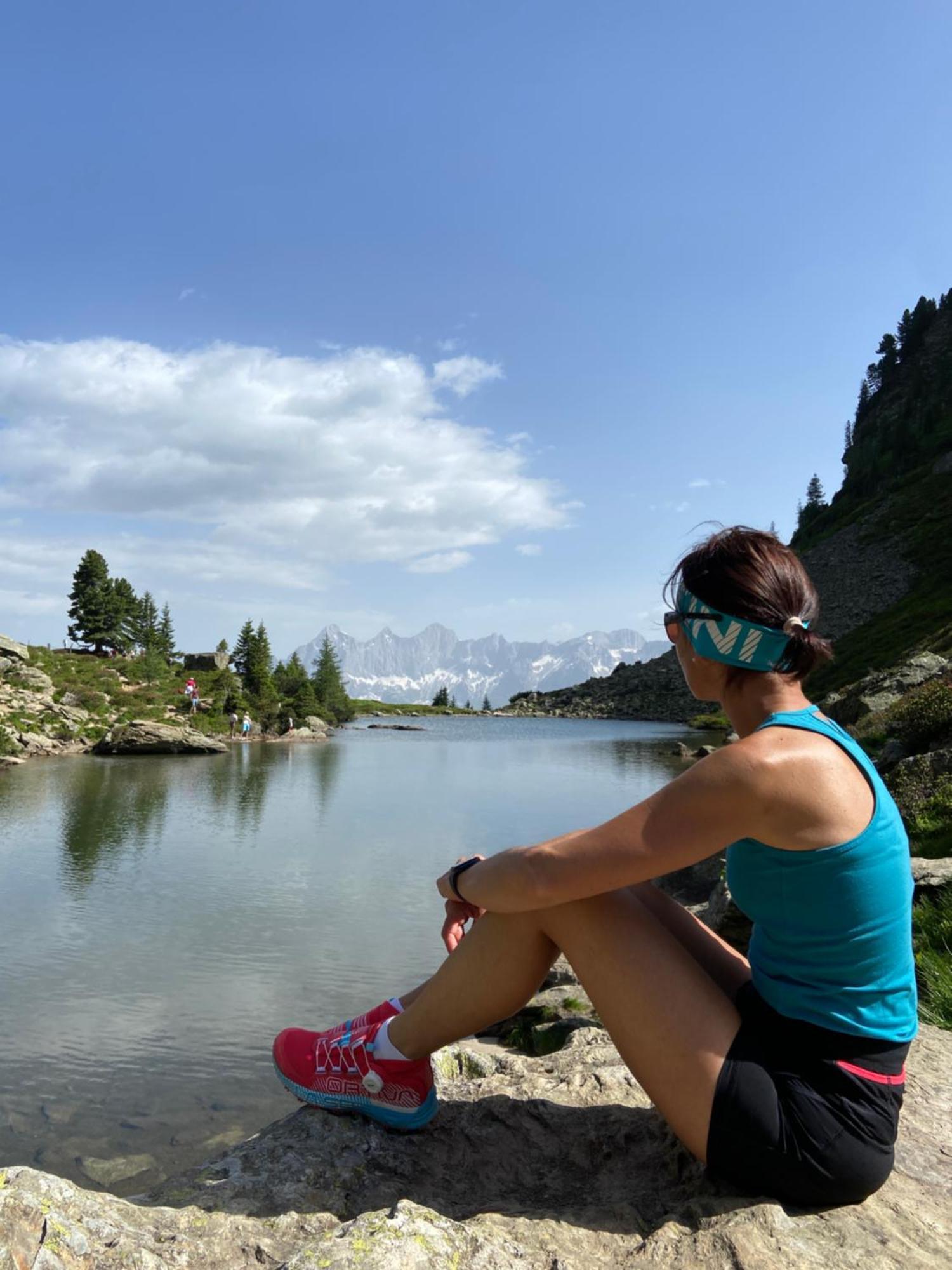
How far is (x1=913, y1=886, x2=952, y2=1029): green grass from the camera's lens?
19.3ft

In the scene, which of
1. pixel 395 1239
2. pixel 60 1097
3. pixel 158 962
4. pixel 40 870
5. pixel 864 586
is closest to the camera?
pixel 395 1239

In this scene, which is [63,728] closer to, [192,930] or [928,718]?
[192,930]

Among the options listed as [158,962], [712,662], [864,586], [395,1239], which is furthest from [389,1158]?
[864,586]

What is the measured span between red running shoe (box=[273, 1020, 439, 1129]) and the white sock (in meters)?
0.01

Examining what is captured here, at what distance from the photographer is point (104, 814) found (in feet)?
64.1

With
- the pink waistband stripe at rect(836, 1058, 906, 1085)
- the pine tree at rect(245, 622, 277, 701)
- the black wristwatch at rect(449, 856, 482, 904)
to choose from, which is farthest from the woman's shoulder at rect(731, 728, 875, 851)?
the pine tree at rect(245, 622, 277, 701)

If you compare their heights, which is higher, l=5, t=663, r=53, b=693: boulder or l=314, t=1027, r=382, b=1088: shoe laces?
l=5, t=663, r=53, b=693: boulder

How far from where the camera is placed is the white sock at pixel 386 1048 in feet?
12.1

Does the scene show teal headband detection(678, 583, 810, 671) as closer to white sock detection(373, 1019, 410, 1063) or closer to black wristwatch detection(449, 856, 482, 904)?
black wristwatch detection(449, 856, 482, 904)

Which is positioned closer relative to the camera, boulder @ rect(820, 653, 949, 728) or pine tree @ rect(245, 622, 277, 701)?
boulder @ rect(820, 653, 949, 728)

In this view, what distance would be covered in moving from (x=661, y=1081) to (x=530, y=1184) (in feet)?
3.32

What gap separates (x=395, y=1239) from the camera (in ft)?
8.70

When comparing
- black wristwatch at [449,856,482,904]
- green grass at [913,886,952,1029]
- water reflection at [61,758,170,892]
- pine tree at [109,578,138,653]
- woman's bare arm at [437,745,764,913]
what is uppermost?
pine tree at [109,578,138,653]

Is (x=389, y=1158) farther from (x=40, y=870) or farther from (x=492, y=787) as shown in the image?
(x=492, y=787)
